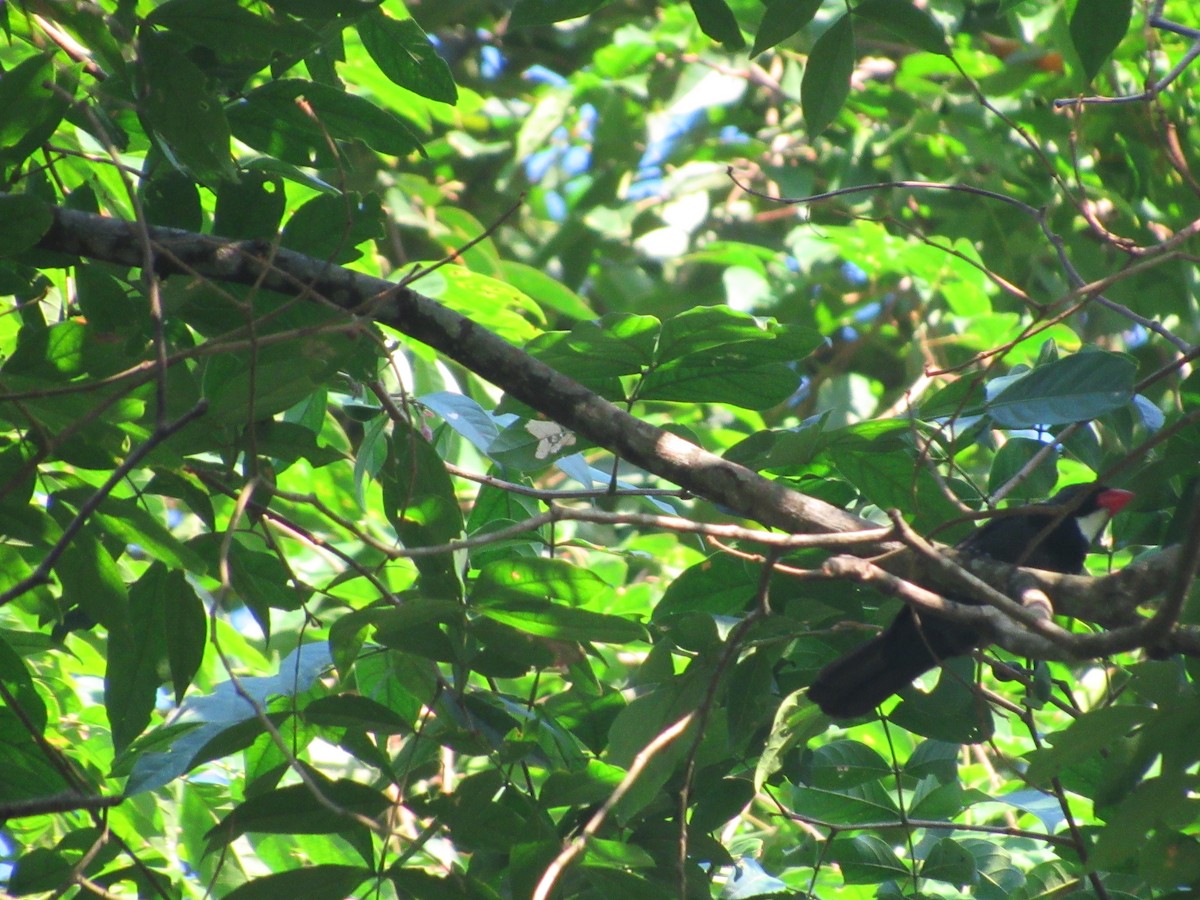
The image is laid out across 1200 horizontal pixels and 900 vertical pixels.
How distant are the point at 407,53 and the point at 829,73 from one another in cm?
70

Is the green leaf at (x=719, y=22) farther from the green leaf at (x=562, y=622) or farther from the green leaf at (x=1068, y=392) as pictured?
the green leaf at (x=562, y=622)

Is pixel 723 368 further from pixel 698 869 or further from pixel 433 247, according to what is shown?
pixel 433 247

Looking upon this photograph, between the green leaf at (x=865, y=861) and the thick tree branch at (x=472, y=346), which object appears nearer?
the thick tree branch at (x=472, y=346)

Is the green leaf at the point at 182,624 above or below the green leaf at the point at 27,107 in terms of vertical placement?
below

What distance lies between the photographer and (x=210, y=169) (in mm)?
1798

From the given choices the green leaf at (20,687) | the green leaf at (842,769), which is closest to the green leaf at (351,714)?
the green leaf at (20,687)

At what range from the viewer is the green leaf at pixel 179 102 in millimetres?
1712

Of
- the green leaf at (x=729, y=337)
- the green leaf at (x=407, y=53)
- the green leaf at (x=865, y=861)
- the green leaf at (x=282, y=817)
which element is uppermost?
the green leaf at (x=407, y=53)

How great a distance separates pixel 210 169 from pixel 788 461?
3.27 ft

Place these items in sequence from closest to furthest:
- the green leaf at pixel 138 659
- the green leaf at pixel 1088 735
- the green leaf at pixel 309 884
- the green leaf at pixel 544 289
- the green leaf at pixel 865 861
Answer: the green leaf at pixel 1088 735, the green leaf at pixel 309 884, the green leaf at pixel 138 659, the green leaf at pixel 865 861, the green leaf at pixel 544 289

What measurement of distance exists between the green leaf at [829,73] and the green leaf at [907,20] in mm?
59

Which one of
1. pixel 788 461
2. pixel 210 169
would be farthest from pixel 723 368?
pixel 210 169

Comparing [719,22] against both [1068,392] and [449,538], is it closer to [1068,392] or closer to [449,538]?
[1068,392]

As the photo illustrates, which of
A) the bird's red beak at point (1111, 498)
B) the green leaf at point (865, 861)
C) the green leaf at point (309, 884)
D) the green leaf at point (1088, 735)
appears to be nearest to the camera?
the green leaf at point (1088, 735)
